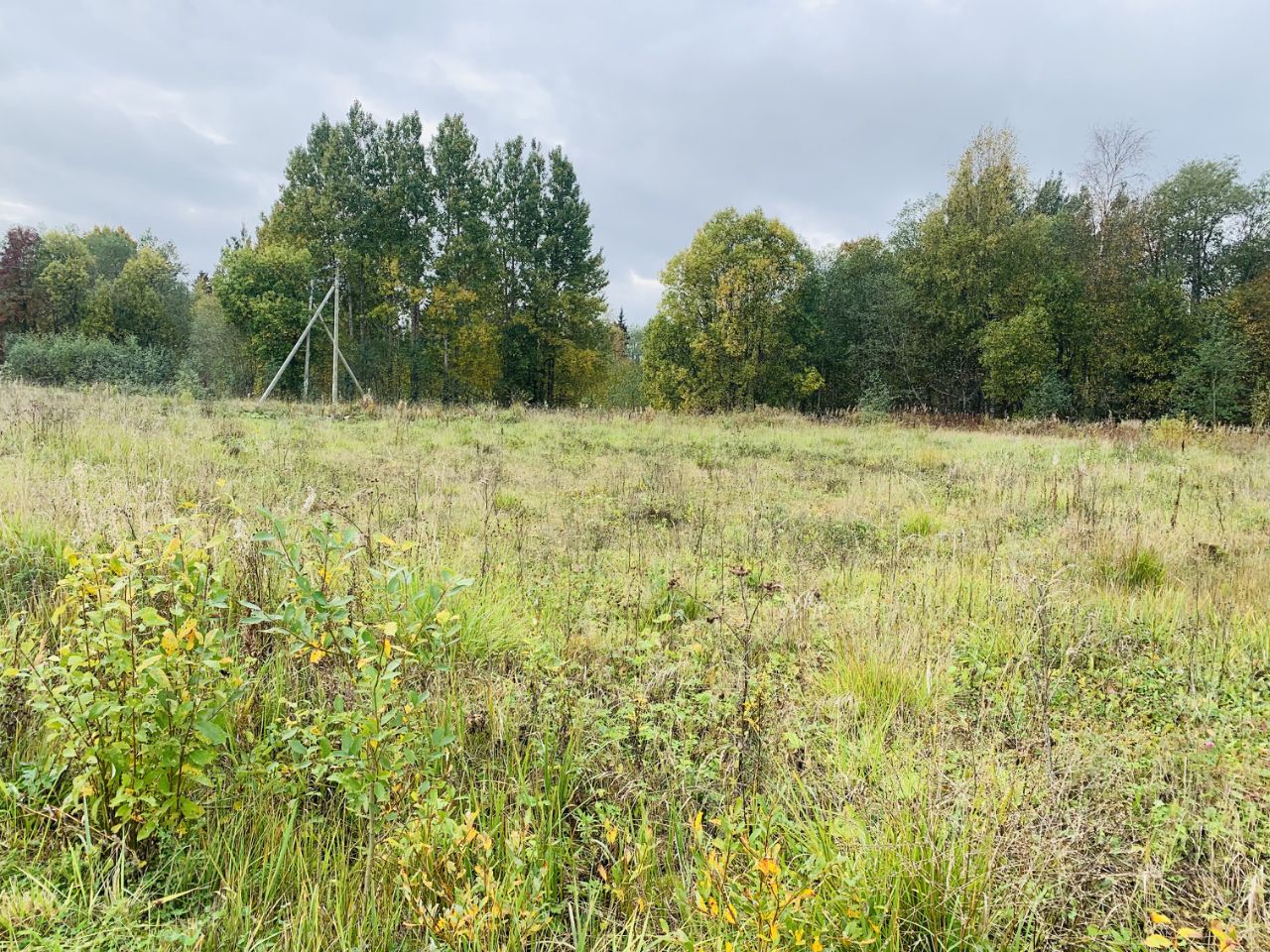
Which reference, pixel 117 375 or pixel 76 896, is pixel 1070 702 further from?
pixel 117 375

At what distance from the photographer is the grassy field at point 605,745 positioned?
167cm

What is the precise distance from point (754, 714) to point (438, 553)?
2.50 metres

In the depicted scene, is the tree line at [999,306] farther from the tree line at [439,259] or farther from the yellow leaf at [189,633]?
the yellow leaf at [189,633]

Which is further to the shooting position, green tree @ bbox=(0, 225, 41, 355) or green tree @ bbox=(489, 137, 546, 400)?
green tree @ bbox=(0, 225, 41, 355)

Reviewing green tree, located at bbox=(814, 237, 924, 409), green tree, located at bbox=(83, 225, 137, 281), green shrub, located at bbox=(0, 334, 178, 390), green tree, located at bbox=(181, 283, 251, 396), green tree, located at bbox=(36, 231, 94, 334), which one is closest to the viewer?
green shrub, located at bbox=(0, 334, 178, 390)

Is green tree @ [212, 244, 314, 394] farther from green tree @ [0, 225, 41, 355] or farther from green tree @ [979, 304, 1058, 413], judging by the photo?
green tree @ [979, 304, 1058, 413]

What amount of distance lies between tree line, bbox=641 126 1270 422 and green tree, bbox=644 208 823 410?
0.27 feet

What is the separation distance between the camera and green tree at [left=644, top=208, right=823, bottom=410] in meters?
30.6

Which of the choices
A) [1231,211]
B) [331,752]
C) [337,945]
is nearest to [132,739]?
[331,752]

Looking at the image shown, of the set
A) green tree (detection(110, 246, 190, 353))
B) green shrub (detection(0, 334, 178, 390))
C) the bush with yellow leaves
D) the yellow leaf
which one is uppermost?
green tree (detection(110, 246, 190, 353))

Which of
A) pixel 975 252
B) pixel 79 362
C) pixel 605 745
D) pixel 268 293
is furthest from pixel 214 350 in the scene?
pixel 605 745

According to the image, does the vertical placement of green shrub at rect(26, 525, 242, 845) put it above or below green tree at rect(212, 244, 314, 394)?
below

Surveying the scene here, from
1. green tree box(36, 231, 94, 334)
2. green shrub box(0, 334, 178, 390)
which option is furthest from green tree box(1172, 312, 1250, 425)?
green tree box(36, 231, 94, 334)

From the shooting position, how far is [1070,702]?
9.63 ft
